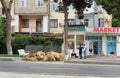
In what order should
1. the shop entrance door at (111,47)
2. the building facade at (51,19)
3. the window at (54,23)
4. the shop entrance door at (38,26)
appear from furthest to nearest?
1. the shop entrance door at (38,26)
2. the window at (54,23)
3. the building facade at (51,19)
4. the shop entrance door at (111,47)

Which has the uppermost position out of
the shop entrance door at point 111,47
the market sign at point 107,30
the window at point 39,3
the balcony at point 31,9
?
the window at point 39,3

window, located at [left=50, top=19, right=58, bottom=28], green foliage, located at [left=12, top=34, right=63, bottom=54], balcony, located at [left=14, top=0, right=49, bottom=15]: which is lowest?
green foliage, located at [left=12, top=34, right=63, bottom=54]

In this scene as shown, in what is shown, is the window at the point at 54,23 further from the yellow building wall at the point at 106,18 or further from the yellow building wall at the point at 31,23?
the yellow building wall at the point at 106,18

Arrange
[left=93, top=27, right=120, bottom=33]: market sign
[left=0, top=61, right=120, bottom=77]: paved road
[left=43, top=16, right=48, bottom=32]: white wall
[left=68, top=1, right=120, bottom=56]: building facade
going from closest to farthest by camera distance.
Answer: [left=0, top=61, right=120, bottom=77]: paved road, [left=68, top=1, right=120, bottom=56]: building facade, [left=93, top=27, right=120, bottom=33]: market sign, [left=43, top=16, right=48, bottom=32]: white wall

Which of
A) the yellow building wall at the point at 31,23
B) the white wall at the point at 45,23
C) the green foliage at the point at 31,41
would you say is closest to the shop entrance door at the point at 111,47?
the green foliage at the point at 31,41

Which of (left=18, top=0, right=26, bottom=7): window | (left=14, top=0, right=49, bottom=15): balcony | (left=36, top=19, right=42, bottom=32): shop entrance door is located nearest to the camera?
(left=14, top=0, right=49, bottom=15): balcony

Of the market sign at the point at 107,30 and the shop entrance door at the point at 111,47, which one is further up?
the market sign at the point at 107,30

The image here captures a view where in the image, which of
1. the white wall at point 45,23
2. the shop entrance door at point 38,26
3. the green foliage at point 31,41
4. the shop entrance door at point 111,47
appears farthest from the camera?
the shop entrance door at point 38,26

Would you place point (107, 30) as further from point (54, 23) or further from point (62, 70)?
point (62, 70)

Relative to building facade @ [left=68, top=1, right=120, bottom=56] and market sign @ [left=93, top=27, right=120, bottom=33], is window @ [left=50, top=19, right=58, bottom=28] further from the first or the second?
market sign @ [left=93, top=27, right=120, bottom=33]

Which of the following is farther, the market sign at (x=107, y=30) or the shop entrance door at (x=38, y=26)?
the shop entrance door at (x=38, y=26)

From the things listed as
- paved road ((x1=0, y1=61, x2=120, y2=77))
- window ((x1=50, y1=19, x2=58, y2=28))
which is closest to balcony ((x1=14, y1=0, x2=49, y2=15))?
window ((x1=50, y1=19, x2=58, y2=28))

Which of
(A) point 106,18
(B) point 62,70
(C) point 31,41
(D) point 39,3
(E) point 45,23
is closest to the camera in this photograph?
(B) point 62,70

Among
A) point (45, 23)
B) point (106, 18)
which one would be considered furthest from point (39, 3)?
point (106, 18)
